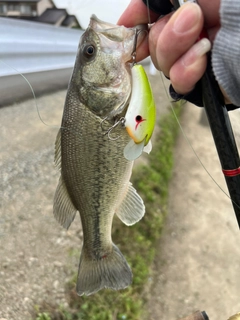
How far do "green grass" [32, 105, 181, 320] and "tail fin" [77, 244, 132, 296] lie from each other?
80cm

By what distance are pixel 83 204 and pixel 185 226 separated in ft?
10.0

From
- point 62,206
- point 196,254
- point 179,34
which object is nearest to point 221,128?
point 179,34

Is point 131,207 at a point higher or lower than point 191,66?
lower

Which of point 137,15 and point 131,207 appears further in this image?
point 131,207

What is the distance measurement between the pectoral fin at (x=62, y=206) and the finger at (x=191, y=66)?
675 mm

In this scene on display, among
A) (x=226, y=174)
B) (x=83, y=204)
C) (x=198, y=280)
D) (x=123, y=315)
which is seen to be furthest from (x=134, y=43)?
(x=198, y=280)

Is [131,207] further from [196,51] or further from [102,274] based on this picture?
[196,51]

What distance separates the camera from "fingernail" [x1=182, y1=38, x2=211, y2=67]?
116 centimetres

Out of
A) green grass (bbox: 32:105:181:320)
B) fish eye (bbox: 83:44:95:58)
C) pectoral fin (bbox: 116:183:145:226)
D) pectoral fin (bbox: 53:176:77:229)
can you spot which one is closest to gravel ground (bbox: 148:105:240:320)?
green grass (bbox: 32:105:181:320)

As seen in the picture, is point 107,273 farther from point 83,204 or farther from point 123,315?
point 123,315

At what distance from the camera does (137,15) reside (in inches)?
61.0

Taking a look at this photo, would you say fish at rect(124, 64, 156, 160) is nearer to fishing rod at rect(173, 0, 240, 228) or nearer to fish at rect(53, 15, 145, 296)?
fish at rect(53, 15, 145, 296)

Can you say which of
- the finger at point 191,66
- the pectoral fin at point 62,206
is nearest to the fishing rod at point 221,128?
the finger at point 191,66

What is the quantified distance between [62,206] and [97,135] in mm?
369
